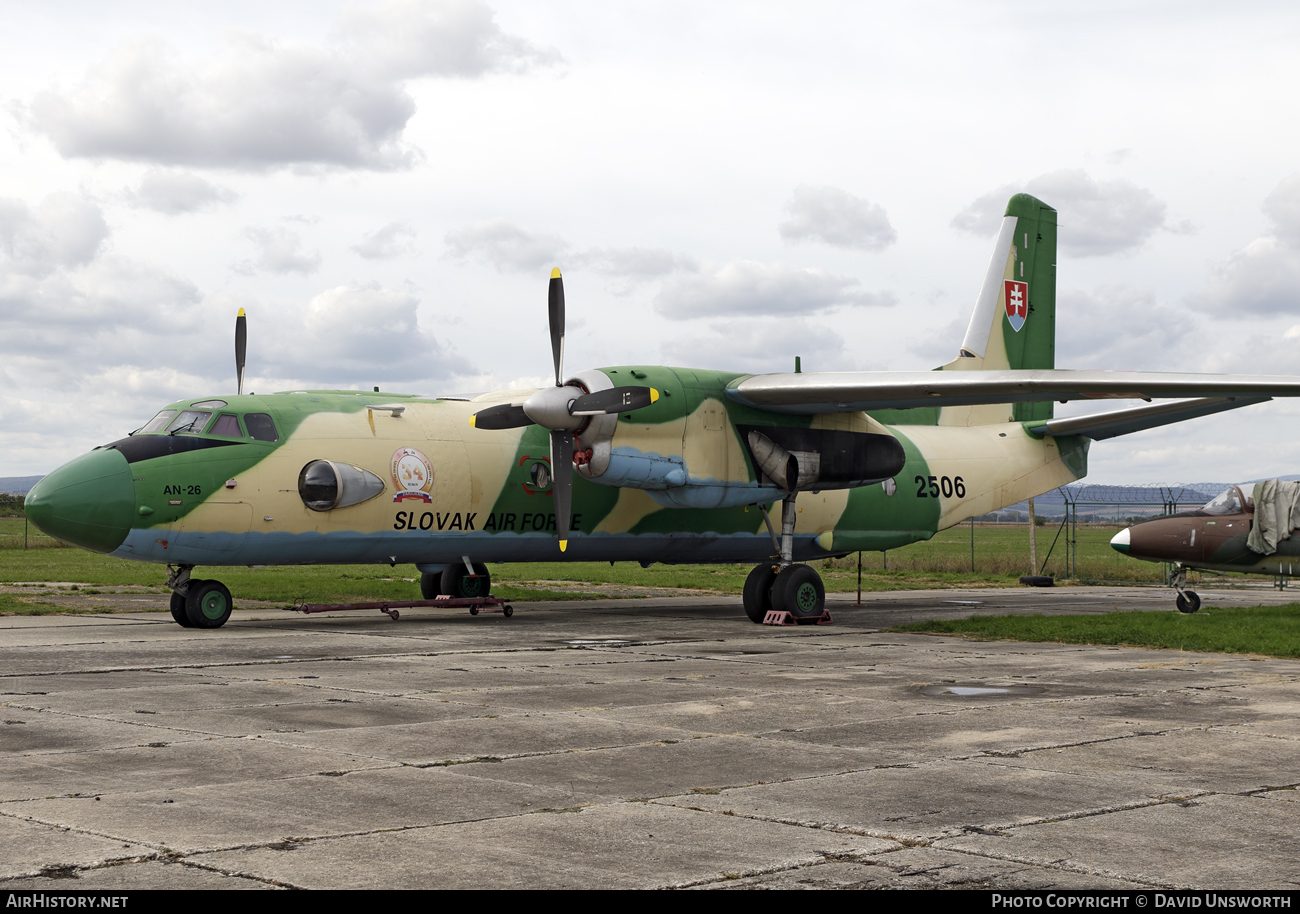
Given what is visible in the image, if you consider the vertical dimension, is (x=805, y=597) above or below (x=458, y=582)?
below

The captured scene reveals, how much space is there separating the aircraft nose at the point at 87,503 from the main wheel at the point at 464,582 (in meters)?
7.27

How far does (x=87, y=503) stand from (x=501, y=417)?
6290 mm

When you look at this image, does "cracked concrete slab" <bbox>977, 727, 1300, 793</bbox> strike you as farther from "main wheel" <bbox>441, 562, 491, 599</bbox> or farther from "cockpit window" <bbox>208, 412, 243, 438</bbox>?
"main wheel" <bbox>441, 562, 491, 599</bbox>

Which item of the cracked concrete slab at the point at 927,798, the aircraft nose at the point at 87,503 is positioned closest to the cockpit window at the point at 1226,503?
the cracked concrete slab at the point at 927,798

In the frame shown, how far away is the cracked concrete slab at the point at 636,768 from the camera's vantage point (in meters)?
5.77

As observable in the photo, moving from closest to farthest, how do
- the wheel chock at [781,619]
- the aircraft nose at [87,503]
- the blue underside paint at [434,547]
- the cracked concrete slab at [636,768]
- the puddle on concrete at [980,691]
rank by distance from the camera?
the cracked concrete slab at [636,768] → the puddle on concrete at [980,691] → the aircraft nose at [87,503] → the blue underside paint at [434,547] → the wheel chock at [781,619]

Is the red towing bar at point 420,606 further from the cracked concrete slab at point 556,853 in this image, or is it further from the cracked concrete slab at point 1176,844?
the cracked concrete slab at point 1176,844

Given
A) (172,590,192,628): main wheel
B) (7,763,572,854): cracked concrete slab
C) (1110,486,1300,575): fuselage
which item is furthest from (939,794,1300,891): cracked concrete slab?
(1110,486,1300,575): fuselage

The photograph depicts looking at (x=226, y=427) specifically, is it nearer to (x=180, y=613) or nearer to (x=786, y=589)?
(x=180, y=613)

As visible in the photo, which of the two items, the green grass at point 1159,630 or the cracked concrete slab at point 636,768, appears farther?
the green grass at point 1159,630

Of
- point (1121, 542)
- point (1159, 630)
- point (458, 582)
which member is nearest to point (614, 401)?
point (458, 582)

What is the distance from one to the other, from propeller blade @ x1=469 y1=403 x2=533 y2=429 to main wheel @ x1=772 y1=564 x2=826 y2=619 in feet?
17.0

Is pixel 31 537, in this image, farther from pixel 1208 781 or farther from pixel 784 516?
pixel 1208 781

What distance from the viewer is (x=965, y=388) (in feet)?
63.9
